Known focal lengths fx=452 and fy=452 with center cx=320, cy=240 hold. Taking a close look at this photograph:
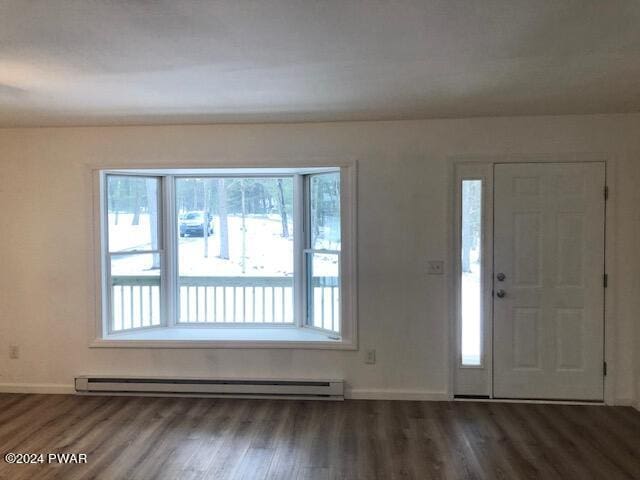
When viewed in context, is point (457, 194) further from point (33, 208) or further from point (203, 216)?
point (33, 208)

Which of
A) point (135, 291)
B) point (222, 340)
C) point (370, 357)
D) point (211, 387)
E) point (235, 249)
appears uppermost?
point (235, 249)

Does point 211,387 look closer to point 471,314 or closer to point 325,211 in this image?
point 325,211

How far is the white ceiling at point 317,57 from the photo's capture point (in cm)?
174

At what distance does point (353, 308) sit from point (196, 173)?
1.92m

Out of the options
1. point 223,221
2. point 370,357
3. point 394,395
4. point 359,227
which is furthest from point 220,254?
point 394,395

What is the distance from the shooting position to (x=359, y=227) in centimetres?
380

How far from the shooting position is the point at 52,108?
10.8 ft

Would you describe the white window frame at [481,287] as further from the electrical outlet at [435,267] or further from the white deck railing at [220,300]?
the white deck railing at [220,300]

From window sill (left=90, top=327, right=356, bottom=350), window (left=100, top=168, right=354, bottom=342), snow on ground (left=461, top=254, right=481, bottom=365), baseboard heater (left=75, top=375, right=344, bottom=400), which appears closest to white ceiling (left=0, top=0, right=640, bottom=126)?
window (left=100, top=168, right=354, bottom=342)

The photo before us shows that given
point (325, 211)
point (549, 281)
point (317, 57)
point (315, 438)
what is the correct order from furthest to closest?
point (325, 211) → point (549, 281) → point (315, 438) → point (317, 57)

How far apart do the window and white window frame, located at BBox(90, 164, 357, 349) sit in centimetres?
1

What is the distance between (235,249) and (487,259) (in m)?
2.32

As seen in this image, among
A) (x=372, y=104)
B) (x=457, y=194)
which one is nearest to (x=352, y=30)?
(x=372, y=104)

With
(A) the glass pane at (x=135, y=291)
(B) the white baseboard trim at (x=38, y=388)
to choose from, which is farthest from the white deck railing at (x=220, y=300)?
(B) the white baseboard trim at (x=38, y=388)
